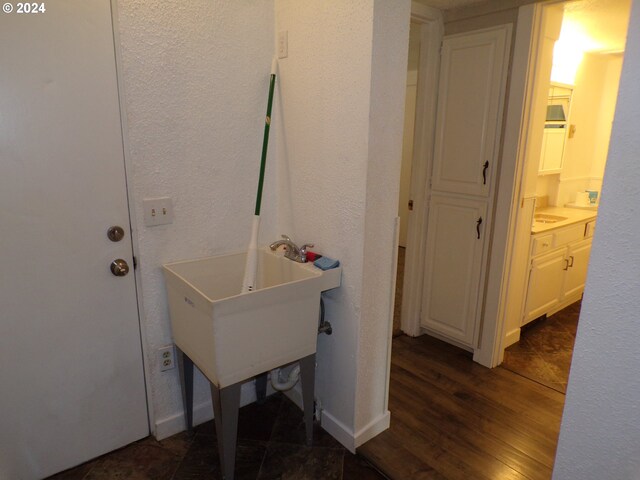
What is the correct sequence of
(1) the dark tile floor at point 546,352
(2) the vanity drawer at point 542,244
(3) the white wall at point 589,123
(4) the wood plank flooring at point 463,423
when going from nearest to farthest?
(4) the wood plank flooring at point 463,423 → (1) the dark tile floor at point 546,352 → (2) the vanity drawer at point 542,244 → (3) the white wall at point 589,123

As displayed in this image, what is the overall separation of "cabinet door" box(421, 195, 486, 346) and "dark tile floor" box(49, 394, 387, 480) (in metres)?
1.23

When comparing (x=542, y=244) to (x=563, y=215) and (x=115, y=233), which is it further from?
(x=115, y=233)

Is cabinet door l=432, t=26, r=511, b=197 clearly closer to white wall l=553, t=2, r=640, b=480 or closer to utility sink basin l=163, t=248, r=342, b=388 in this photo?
utility sink basin l=163, t=248, r=342, b=388

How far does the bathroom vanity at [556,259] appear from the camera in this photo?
2779mm

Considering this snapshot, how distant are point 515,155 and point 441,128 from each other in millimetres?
512

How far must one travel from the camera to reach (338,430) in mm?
1895

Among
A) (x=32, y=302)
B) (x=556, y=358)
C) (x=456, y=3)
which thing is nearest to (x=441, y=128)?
(x=456, y=3)

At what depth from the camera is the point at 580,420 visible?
105cm

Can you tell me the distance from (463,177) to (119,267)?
1.98 metres

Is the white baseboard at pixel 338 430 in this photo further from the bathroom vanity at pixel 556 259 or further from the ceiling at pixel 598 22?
the ceiling at pixel 598 22

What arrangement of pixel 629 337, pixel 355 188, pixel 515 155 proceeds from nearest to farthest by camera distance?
1. pixel 629 337
2. pixel 355 188
3. pixel 515 155

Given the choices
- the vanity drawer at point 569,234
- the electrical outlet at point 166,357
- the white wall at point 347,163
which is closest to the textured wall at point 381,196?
the white wall at point 347,163

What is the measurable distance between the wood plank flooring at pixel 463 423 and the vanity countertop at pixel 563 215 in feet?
3.30

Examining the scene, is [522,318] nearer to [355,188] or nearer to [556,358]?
[556,358]
